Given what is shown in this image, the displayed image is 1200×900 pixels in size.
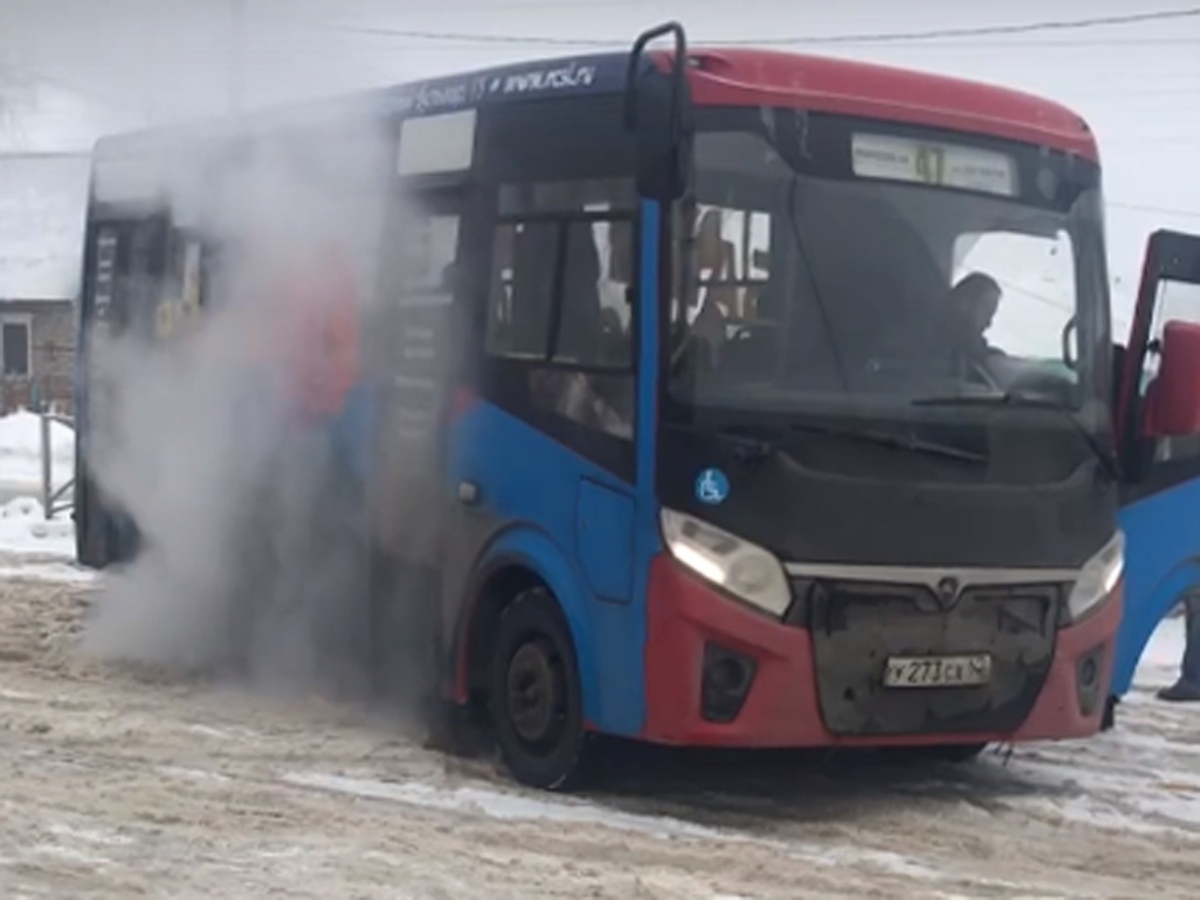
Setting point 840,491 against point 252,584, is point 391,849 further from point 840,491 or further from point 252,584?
point 252,584

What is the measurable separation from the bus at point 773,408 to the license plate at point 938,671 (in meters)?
0.01

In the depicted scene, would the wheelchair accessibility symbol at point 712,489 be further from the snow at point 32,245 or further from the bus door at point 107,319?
the snow at point 32,245

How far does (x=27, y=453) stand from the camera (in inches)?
1419

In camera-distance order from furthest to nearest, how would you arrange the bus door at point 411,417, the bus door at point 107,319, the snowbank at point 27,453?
the snowbank at point 27,453
the bus door at point 107,319
the bus door at point 411,417

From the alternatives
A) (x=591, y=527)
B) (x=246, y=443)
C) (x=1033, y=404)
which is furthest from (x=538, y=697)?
(x=246, y=443)

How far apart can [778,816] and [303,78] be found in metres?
5.85

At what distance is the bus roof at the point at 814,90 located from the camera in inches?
340

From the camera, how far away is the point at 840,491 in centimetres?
852

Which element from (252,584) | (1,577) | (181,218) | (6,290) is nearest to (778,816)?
(252,584)

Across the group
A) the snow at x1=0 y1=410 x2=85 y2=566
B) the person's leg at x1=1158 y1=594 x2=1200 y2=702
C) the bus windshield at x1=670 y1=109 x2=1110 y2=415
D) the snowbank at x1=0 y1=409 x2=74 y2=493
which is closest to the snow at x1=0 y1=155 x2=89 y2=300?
the snowbank at x1=0 y1=409 x2=74 y2=493

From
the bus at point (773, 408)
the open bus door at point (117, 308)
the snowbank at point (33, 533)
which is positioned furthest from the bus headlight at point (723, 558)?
the snowbank at point (33, 533)

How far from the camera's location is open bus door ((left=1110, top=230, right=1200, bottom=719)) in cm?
947

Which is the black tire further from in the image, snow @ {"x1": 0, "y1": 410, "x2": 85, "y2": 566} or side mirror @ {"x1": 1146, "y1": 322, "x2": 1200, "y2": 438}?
snow @ {"x1": 0, "y1": 410, "x2": 85, "y2": 566}

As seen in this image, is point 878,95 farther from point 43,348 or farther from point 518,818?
point 43,348
